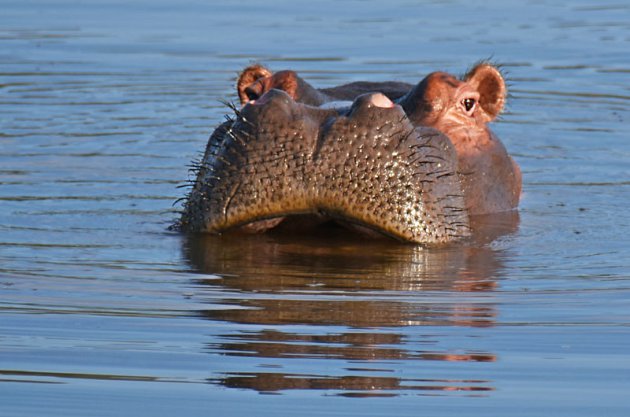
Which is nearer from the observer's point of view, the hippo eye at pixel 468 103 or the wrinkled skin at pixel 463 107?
the wrinkled skin at pixel 463 107

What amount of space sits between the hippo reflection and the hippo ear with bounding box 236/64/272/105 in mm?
1082

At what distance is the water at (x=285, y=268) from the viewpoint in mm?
4637

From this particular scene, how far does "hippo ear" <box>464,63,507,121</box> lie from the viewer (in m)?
8.35

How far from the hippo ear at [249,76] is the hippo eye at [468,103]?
1021 millimetres

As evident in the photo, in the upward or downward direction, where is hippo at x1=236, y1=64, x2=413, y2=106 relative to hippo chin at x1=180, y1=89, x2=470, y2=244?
upward

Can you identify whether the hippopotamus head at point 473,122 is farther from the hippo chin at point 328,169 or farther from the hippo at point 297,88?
the hippo chin at point 328,169

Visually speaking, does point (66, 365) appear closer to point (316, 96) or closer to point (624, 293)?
point (624, 293)

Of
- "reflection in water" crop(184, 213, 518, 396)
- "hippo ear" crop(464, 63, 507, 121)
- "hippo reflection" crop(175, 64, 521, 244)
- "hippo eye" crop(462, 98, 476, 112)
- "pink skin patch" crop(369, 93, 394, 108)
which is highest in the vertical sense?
"hippo ear" crop(464, 63, 507, 121)

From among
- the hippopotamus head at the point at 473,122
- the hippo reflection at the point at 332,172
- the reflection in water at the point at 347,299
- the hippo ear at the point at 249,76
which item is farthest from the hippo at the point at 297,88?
the reflection in water at the point at 347,299

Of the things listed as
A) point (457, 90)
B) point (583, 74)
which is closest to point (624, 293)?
point (457, 90)

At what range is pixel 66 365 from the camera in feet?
15.9

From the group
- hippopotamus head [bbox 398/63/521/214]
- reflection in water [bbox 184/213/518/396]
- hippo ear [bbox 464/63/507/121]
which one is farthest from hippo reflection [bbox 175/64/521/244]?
hippo ear [bbox 464/63/507/121]

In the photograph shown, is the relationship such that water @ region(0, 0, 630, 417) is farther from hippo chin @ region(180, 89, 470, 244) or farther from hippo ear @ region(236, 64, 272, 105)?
hippo ear @ region(236, 64, 272, 105)

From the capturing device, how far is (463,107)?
8.05 m
